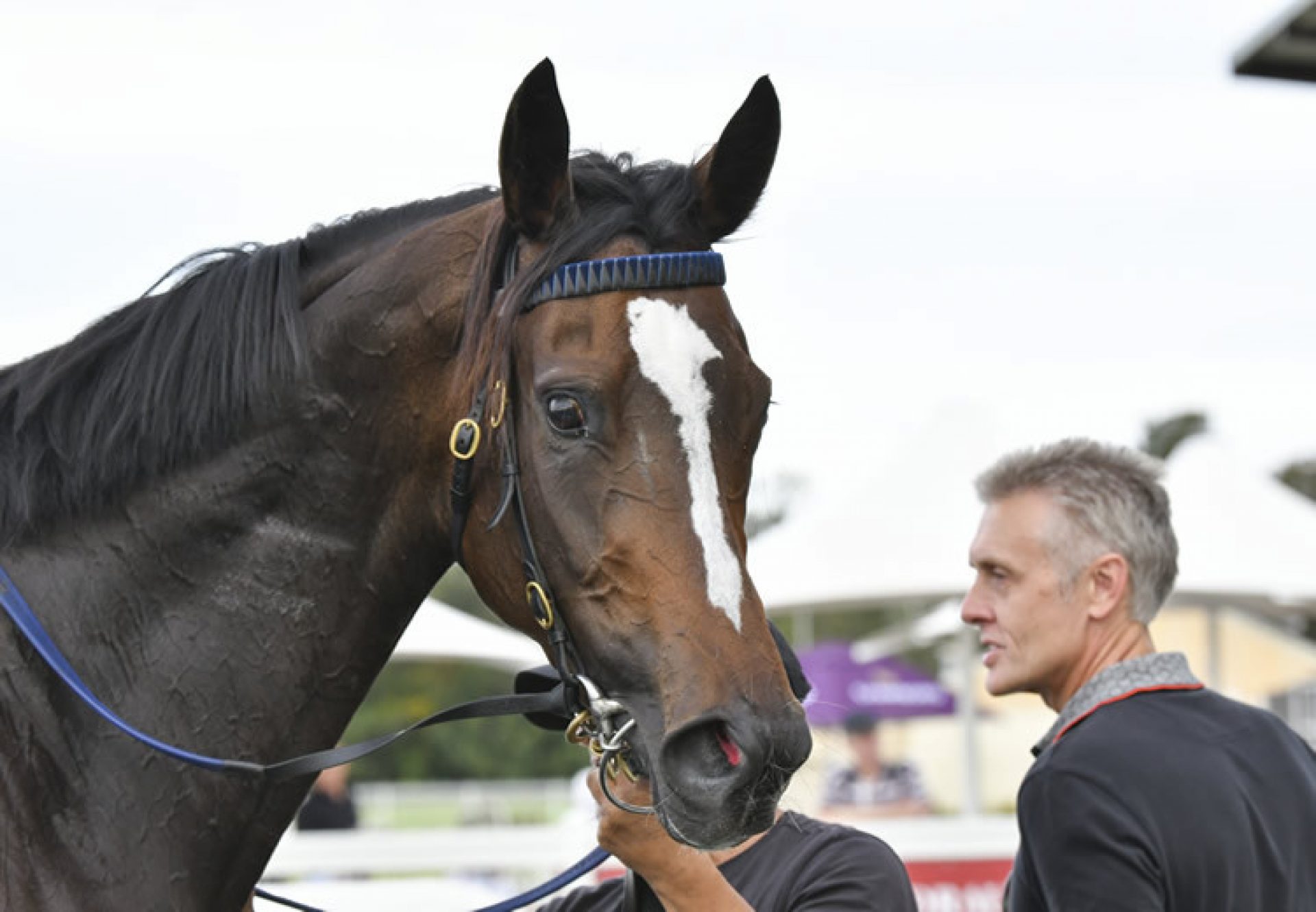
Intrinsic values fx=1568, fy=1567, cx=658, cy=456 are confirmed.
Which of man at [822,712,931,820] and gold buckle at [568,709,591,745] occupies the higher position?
gold buckle at [568,709,591,745]

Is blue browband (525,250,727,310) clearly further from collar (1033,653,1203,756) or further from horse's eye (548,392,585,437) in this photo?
collar (1033,653,1203,756)

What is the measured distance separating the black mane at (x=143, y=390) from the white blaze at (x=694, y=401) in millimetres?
589

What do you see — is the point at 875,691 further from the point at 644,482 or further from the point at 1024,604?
the point at 644,482

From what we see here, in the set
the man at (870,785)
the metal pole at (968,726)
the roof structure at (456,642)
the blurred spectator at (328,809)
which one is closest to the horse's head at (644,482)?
the roof structure at (456,642)

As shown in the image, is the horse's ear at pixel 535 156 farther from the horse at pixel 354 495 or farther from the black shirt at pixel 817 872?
the black shirt at pixel 817 872

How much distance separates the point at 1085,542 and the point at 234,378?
65.1 inches

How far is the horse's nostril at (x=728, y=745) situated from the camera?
7.10ft

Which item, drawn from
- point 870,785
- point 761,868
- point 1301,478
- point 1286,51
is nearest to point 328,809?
point 870,785

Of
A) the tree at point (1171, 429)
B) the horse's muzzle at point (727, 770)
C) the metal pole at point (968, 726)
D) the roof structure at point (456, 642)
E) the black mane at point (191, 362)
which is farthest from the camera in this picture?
the tree at point (1171, 429)

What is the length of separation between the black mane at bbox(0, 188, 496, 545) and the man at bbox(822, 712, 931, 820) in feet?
27.9

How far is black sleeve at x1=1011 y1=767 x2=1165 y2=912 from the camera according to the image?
2.59 meters

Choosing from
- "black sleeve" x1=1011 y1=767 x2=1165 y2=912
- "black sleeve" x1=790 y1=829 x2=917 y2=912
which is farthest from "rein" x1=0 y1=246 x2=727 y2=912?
"black sleeve" x1=1011 y1=767 x2=1165 y2=912

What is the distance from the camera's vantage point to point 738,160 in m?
2.64

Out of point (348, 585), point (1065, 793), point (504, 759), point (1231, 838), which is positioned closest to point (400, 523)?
point (348, 585)
